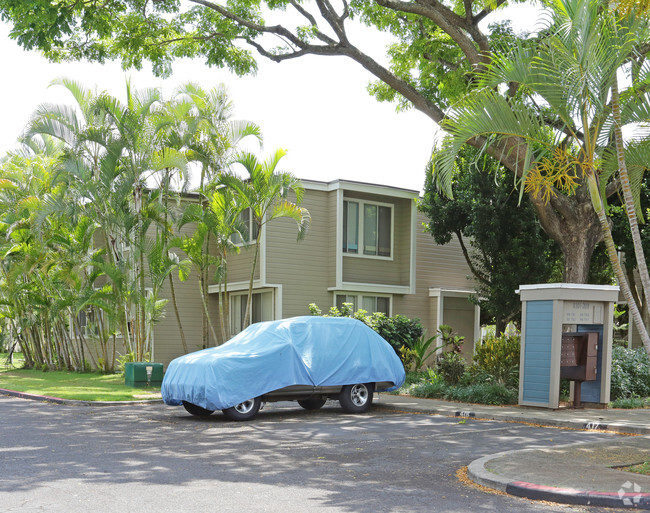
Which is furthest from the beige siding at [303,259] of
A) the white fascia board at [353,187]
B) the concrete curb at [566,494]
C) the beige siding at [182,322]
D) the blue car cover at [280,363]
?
the concrete curb at [566,494]

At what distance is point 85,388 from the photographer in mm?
19266

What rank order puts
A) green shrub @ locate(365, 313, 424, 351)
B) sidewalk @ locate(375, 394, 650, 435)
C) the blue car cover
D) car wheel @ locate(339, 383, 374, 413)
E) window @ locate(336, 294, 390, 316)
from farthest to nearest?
window @ locate(336, 294, 390, 316), green shrub @ locate(365, 313, 424, 351), car wheel @ locate(339, 383, 374, 413), the blue car cover, sidewalk @ locate(375, 394, 650, 435)

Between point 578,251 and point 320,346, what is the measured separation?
8079 mm

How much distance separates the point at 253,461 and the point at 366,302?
53.5 feet

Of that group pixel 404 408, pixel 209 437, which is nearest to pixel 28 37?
pixel 209 437

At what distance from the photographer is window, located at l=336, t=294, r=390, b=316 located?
24.7m

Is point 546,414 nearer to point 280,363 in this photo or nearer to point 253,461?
point 280,363

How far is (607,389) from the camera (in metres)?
14.9

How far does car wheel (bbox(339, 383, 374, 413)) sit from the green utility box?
23.2ft

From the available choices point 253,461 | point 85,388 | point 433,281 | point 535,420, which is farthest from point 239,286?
point 253,461

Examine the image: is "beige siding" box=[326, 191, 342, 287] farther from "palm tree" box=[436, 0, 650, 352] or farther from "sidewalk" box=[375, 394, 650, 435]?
"palm tree" box=[436, 0, 650, 352]

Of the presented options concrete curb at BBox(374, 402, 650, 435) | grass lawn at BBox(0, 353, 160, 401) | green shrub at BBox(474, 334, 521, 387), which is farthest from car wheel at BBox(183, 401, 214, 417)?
green shrub at BBox(474, 334, 521, 387)

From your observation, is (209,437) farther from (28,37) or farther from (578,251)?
(578,251)

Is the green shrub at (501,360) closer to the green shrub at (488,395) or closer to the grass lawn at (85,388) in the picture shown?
the green shrub at (488,395)
